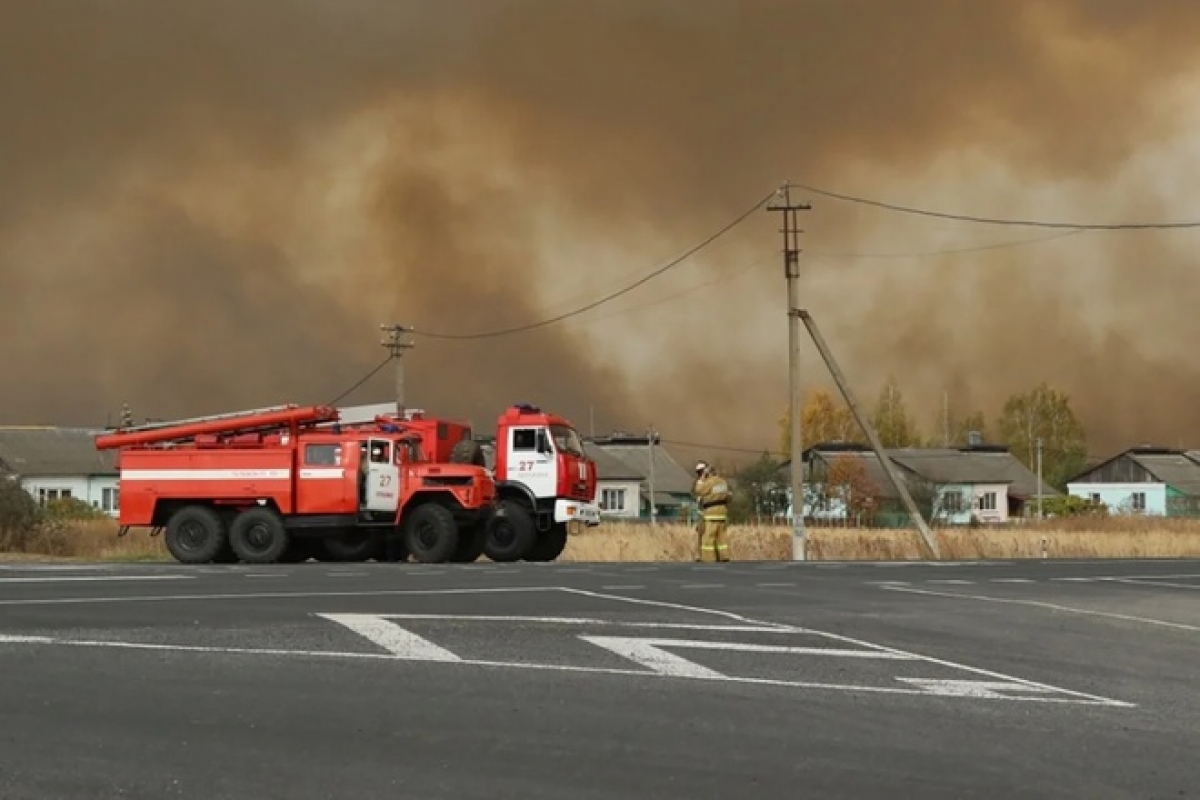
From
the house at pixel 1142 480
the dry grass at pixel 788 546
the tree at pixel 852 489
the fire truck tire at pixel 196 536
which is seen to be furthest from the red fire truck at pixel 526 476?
the house at pixel 1142 480

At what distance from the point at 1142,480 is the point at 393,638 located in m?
121

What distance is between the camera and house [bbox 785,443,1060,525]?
84875mm

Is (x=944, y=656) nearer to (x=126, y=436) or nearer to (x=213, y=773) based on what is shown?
(x=213, y=773)

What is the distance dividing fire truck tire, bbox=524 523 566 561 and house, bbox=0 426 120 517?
5980 centimetres

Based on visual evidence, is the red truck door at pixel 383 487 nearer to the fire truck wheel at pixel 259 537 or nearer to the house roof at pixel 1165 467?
the fire truck wheel at pixel 259 537

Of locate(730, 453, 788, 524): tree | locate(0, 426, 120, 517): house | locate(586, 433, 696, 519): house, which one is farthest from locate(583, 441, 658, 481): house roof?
locate(0, 426, 120, 517): house

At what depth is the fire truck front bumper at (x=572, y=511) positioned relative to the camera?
32.0 meters

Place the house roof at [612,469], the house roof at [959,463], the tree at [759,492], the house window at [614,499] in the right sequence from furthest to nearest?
the house window at [614,499] → the house roof at [959,463] → the house roof at [612,469] → the tree at [759,492]

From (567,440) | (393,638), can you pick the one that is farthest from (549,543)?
(393,638)

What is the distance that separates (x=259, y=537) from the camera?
31219 mm

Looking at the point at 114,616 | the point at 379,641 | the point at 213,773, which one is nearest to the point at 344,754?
the point at 213,773

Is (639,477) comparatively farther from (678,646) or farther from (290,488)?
(678,646)

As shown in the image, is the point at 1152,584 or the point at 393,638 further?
the point at 1152,584

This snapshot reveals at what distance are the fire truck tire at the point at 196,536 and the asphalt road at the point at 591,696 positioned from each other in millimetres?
12988
